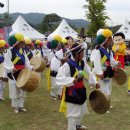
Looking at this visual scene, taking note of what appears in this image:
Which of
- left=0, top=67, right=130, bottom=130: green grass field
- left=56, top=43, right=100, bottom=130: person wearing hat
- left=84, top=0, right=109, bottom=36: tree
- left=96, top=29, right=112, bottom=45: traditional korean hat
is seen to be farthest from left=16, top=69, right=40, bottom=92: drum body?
left=84, top=0, right=109, bottom=36: tree

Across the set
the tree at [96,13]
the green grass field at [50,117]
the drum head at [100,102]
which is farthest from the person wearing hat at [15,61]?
the tree at [96,13]

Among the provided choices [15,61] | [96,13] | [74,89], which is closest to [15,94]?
[15,61]

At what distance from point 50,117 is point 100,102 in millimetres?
2235

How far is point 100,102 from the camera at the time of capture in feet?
18.6

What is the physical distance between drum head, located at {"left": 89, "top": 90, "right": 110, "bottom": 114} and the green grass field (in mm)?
1117

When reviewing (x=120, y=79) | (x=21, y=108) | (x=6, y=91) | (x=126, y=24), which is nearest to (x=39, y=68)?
(x=6, y=91)

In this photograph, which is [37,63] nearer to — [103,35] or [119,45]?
[119,45]

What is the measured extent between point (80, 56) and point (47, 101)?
153 inches

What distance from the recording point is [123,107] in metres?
8.60

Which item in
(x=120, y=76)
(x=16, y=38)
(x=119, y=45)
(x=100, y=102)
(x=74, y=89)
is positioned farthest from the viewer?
(x=119, y=45)

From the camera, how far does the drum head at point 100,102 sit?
220 inches

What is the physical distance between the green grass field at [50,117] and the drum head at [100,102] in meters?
1.12

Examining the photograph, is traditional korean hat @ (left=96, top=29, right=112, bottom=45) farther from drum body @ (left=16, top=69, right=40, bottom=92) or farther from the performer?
the performer

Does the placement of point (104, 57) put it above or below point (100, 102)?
above
